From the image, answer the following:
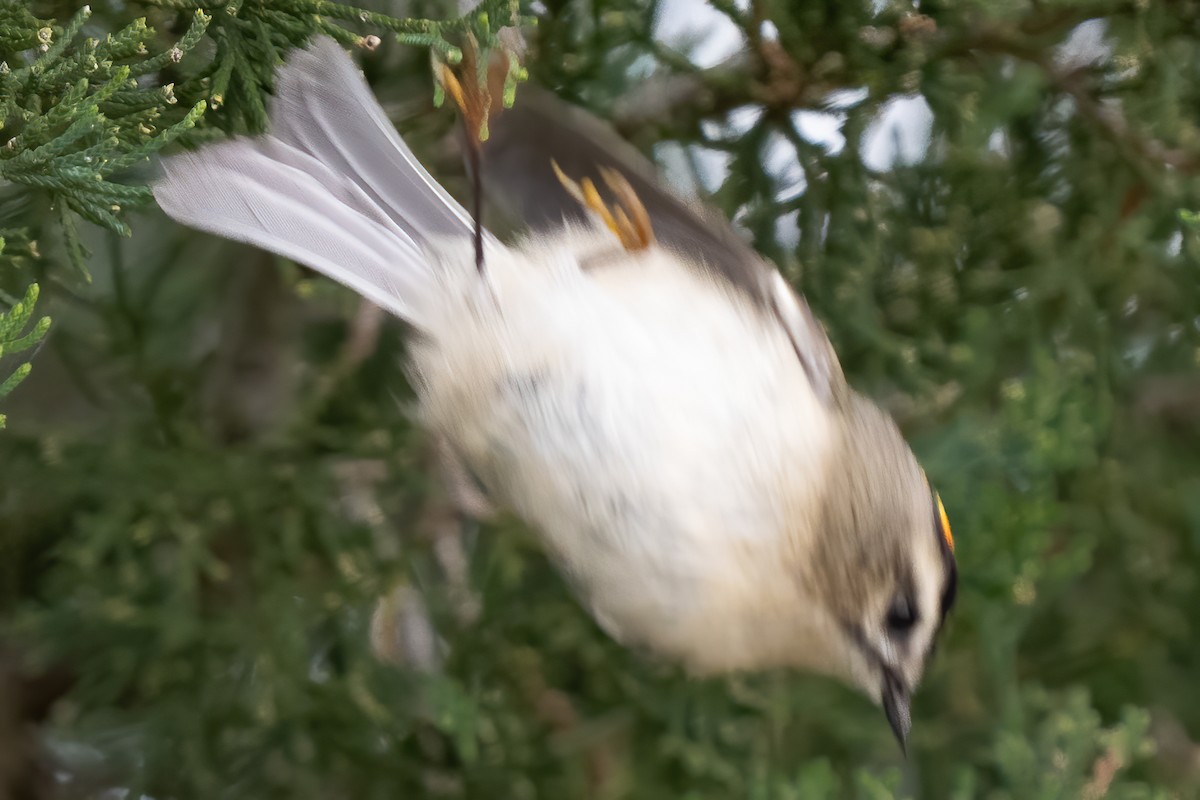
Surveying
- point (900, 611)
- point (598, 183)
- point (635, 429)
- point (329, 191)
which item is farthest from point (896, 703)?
point (329, 191)

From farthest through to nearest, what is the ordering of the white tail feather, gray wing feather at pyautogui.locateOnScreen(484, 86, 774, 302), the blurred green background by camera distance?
the blurred green background, gray wing feather at pyautogui.locateOnScreen(484, 86, 774, 302), the white tail feather

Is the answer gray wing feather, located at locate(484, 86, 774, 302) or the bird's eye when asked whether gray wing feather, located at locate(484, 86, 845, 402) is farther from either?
the bird's eye

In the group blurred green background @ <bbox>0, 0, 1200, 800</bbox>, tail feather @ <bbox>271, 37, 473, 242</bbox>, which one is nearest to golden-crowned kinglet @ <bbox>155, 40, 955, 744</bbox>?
tail feather @ <bbox>271, 37, 473, 242</bbox>

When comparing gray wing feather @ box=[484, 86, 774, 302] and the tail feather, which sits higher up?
the tail feather

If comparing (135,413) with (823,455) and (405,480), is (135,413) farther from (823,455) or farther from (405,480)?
(823,455)

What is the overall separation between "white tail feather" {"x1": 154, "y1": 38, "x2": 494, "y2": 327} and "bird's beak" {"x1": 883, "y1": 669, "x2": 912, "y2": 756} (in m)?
0.58

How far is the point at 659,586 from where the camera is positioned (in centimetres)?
93

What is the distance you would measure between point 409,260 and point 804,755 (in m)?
0.90

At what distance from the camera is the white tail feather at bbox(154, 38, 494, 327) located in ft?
2.82

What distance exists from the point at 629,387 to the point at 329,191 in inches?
12.9

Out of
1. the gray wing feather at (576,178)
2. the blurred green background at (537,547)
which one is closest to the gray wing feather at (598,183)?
the gray wing feather at (576,178)

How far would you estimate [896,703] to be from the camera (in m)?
1.05

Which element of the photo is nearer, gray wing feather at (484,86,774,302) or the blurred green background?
gray wing feather at (484,86,774,302)

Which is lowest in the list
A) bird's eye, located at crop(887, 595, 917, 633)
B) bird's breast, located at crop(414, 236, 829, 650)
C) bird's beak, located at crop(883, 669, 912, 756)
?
bird's beak, located at crop(883, 669, 912, 756)
